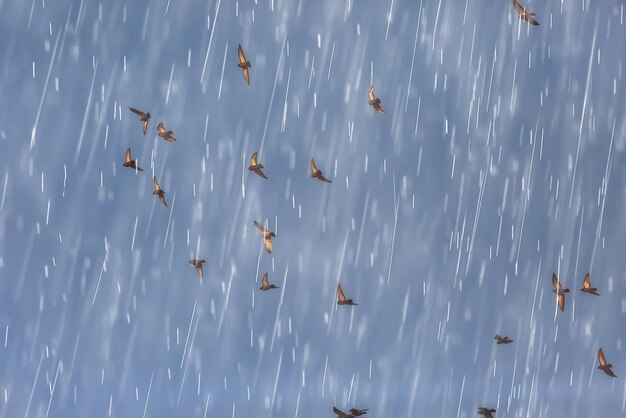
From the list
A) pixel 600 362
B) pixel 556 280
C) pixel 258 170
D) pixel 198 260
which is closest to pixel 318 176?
pixel 258 170

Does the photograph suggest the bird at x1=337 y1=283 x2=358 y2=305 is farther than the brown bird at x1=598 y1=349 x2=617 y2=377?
Yes

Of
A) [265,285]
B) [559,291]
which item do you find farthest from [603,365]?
[265,285]

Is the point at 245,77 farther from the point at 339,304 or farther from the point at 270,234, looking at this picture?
the point at 339,304

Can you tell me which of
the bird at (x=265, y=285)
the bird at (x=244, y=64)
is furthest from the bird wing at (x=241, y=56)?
the bird at (x=265, y=285)

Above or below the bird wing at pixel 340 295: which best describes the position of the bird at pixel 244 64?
above

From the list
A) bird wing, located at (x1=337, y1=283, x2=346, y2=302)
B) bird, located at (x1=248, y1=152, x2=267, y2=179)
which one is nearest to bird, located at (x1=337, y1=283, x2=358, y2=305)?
bird wing, located at (x1=337, y1=283, x2=346, y2=302)

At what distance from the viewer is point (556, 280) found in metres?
27.8

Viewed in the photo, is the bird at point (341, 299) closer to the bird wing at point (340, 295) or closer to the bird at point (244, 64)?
the bird wing at point (340, 295)

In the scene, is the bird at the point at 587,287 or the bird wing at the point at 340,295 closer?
the bird at the point at 587,287

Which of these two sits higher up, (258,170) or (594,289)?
(258,170)

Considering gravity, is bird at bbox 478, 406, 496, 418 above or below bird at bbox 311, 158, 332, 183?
below

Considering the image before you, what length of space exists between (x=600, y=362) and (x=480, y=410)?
3.44 meters

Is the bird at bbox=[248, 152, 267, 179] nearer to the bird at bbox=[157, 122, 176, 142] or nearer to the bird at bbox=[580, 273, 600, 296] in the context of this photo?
the bird at bbox=[157, 122, 176, 142]

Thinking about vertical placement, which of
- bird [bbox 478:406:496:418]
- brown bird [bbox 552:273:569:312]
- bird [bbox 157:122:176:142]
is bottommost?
bird [bbox 478:406:496:418]
